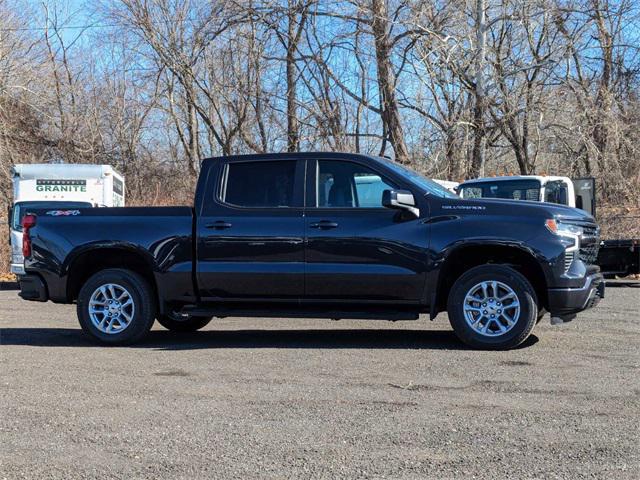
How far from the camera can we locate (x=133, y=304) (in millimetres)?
8711

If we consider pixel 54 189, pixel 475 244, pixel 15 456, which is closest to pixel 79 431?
pixel 15 456

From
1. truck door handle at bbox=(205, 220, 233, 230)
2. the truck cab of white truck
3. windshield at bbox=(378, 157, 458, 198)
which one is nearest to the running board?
truck door handle at bbox=(205, 220, 233, 230)

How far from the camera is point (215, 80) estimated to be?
25.8m

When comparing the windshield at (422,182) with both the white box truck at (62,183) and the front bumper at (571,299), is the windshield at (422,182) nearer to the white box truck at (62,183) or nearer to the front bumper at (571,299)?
the front bumper at (571,299)

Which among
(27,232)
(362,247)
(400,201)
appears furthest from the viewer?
(27,232)

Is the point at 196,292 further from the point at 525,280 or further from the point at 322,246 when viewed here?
the point at 525,280

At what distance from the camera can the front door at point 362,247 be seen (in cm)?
802

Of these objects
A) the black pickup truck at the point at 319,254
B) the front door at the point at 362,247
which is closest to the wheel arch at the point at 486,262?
the black pickup truck at the point at 319,254

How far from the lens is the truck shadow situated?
8539mm

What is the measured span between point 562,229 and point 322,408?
11.1 ft

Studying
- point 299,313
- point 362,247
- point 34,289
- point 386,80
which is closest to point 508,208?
point 362,247

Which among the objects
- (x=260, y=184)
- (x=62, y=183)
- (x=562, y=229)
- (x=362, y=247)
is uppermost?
(x=62, y=183)

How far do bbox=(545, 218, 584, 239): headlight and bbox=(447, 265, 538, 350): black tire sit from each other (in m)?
0.55

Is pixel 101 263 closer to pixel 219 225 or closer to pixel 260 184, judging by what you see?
pixel 219 225
